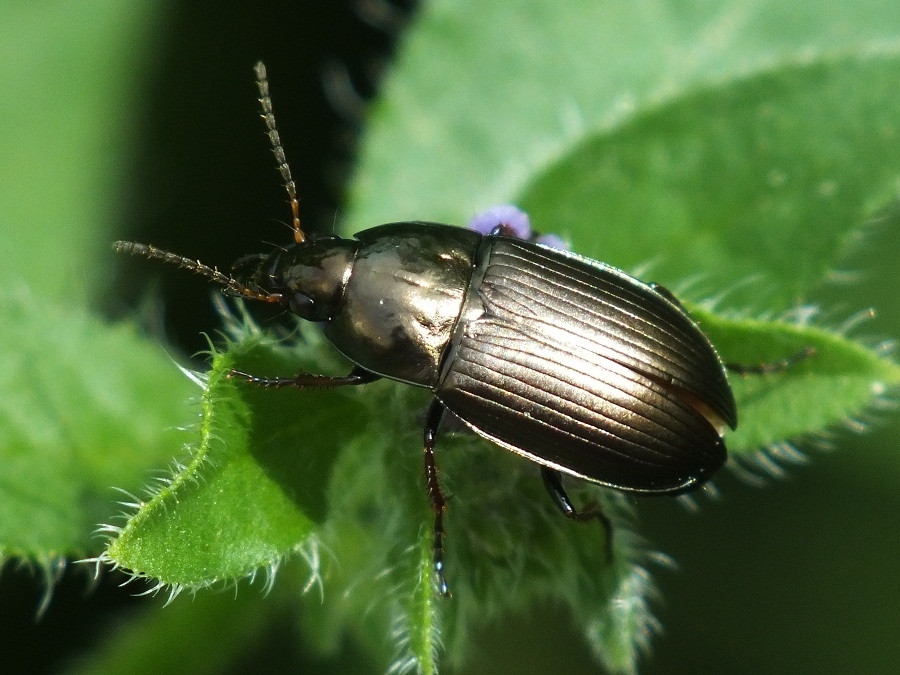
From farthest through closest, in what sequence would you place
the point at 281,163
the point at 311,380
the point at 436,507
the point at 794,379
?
the point at 281,163, the point at 794,379, the point at 311,380, the point at 436,507

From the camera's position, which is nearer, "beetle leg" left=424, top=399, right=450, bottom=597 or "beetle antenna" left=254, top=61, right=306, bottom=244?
"beetle leg" left=424, top=399, right=450, bottom=597

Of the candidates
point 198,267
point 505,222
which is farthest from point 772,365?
point 198,267

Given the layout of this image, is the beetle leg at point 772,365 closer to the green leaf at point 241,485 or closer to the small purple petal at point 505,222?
the small purple petal at point 505,222

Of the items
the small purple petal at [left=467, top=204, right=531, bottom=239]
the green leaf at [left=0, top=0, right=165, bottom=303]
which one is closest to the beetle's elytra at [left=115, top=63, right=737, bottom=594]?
the small purple petal at [left=467, top=204, right=531, bottom=239]

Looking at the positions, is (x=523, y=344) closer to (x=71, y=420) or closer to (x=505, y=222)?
(x=505, y=222)

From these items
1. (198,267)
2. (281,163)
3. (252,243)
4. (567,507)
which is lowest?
(567,507)

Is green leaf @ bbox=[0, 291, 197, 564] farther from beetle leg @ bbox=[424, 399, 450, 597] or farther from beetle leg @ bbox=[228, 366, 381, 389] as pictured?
beetle leg @ bbox=[424, 399, 450, 597]
